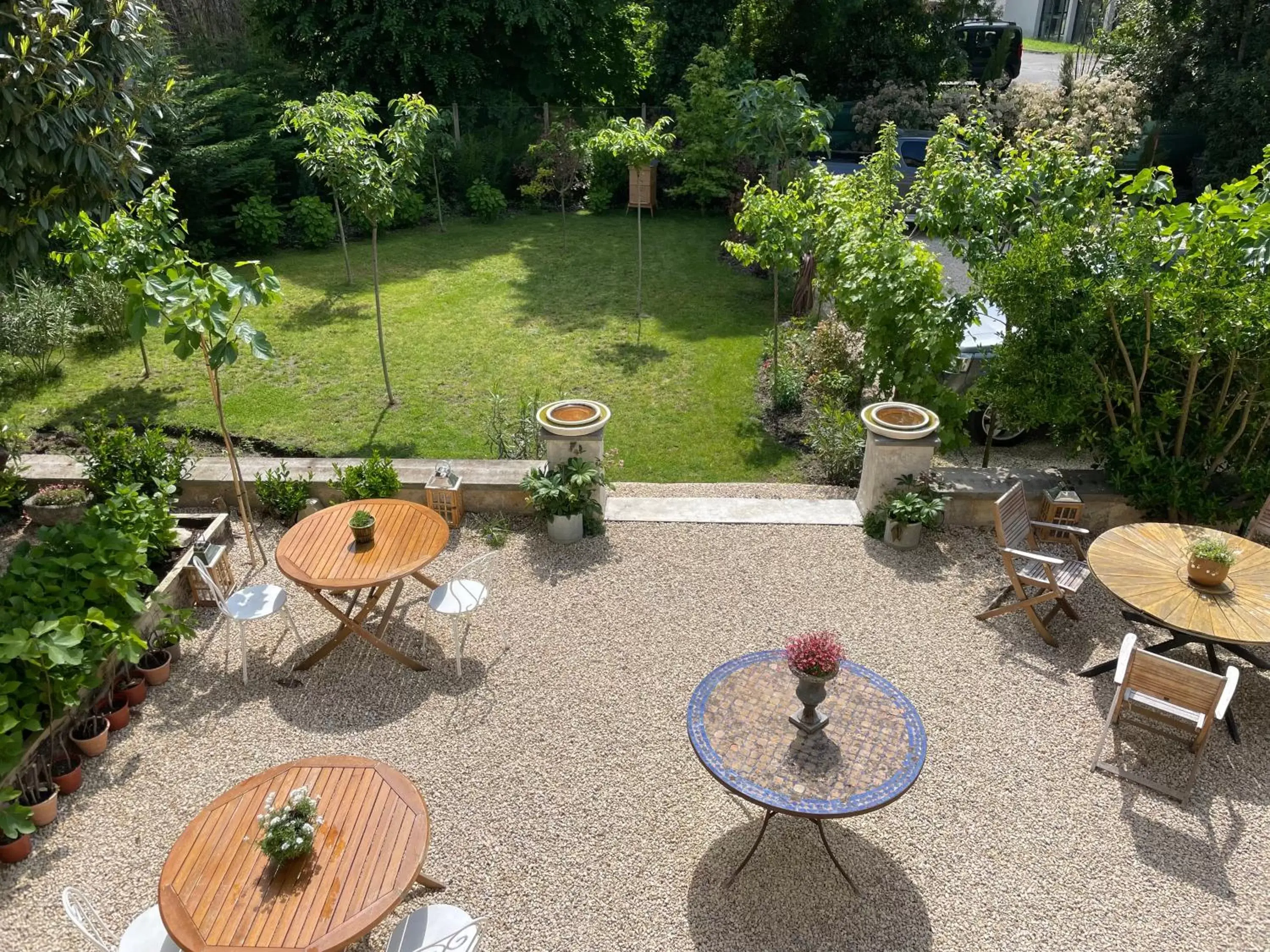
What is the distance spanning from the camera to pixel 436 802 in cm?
514

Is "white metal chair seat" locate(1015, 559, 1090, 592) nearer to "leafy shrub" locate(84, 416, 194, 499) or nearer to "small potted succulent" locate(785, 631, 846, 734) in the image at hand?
"small potted succulent" locate(785, 631, 846, 734)

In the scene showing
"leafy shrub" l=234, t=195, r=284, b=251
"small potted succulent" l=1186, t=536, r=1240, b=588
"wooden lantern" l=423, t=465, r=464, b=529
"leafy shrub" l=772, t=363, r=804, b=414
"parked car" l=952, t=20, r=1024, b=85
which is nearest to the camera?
"small potted succulent" l=1186, t=536, r=1240, b=588

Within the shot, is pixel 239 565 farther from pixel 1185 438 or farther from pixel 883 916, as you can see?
pixel 1185 438

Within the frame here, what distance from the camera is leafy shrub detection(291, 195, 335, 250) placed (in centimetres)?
1622

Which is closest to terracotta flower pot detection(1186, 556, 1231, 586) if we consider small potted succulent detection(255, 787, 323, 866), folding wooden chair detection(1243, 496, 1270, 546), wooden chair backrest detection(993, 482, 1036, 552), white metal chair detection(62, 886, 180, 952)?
wooden chair backrest detection(993, 482, 1036, 552)

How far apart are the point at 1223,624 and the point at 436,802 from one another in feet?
16.1

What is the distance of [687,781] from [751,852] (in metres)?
0.77

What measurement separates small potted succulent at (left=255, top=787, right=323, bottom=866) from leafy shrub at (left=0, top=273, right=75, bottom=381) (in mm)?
9423

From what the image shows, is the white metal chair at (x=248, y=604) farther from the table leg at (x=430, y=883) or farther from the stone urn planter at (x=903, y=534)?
the stone urn planter at (x=903, y=534)

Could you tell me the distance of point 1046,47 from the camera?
38.2 meters

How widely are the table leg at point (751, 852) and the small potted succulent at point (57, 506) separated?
19.7 feet

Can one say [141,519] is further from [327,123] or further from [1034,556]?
[1034,556]

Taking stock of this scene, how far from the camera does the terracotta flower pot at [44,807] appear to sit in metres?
4.90

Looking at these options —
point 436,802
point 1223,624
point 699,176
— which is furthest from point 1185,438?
point 699,176
